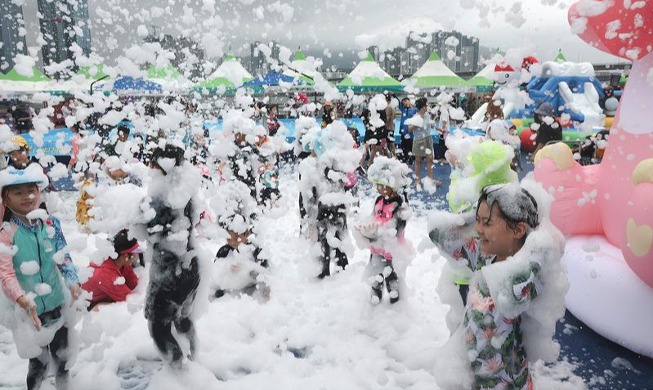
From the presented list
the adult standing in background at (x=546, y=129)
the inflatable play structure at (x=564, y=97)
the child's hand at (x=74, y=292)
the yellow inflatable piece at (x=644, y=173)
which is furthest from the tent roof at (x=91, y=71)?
the yellow inflatable piece at (x=644, y=173)

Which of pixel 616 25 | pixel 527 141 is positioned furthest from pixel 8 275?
pixel 527 141

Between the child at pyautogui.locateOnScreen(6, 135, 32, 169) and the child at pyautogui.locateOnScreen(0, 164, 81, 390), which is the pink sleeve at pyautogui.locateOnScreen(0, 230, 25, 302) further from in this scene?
the child at pyautogui.locateOnScreen(6, 135, 32, 169)

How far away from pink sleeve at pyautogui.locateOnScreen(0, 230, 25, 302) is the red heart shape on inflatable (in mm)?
3857

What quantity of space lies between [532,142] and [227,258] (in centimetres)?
1052

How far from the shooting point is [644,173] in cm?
286

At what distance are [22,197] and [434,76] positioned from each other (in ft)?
52.3

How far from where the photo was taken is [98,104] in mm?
4496

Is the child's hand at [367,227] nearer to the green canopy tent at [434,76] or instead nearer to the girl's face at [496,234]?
the girl's face at [496,234]

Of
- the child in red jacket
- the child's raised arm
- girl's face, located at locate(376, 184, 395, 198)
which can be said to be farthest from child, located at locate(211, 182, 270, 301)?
the child's raised arm

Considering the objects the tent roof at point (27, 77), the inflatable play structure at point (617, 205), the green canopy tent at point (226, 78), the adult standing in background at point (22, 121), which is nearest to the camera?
the inflatable play structure at point (617, 205)

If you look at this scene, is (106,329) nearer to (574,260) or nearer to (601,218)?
(574,260)

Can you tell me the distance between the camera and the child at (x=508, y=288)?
6.06 ft

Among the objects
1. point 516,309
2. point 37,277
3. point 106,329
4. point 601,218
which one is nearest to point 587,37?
point 601,218

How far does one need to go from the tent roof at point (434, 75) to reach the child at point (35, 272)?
1520 centimetres
